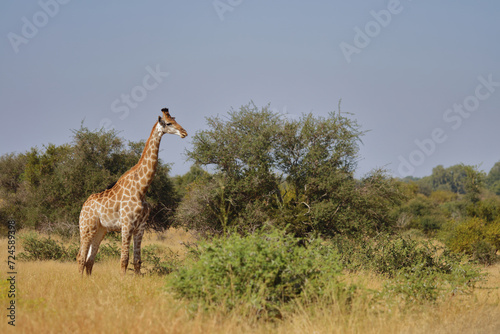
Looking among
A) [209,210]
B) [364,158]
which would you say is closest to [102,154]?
[209,210]

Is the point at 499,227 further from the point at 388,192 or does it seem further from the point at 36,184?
the point at 36,184

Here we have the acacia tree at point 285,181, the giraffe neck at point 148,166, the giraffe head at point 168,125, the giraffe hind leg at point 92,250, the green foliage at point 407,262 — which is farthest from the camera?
the acacia tree at point 285,181

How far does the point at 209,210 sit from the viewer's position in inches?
647

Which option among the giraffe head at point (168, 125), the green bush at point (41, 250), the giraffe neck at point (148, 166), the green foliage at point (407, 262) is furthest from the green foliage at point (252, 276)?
the green bush at point (41, 250)

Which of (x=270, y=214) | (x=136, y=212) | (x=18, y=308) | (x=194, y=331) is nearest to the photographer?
(x=194, y=331)

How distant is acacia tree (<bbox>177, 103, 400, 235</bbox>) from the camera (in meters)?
15.5

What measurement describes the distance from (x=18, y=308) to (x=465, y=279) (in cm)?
823

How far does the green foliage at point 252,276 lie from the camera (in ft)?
22.7

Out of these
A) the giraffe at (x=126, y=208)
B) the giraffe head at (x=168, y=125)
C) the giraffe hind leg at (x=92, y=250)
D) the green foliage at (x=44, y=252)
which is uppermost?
the giraffe head at (x=168, y=125)

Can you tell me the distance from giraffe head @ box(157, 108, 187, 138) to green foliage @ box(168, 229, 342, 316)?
12.9ft

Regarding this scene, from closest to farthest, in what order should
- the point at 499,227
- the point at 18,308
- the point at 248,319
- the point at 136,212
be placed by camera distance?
the point at 248,319, the point at 18,308, the point at 136,212, the point at 499,227

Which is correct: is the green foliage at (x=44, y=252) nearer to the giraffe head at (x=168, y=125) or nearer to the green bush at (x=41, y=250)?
the green bush at (x=41, y=250)

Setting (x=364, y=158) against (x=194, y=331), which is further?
(x=364, y=158)

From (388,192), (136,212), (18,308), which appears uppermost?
(388,192)
